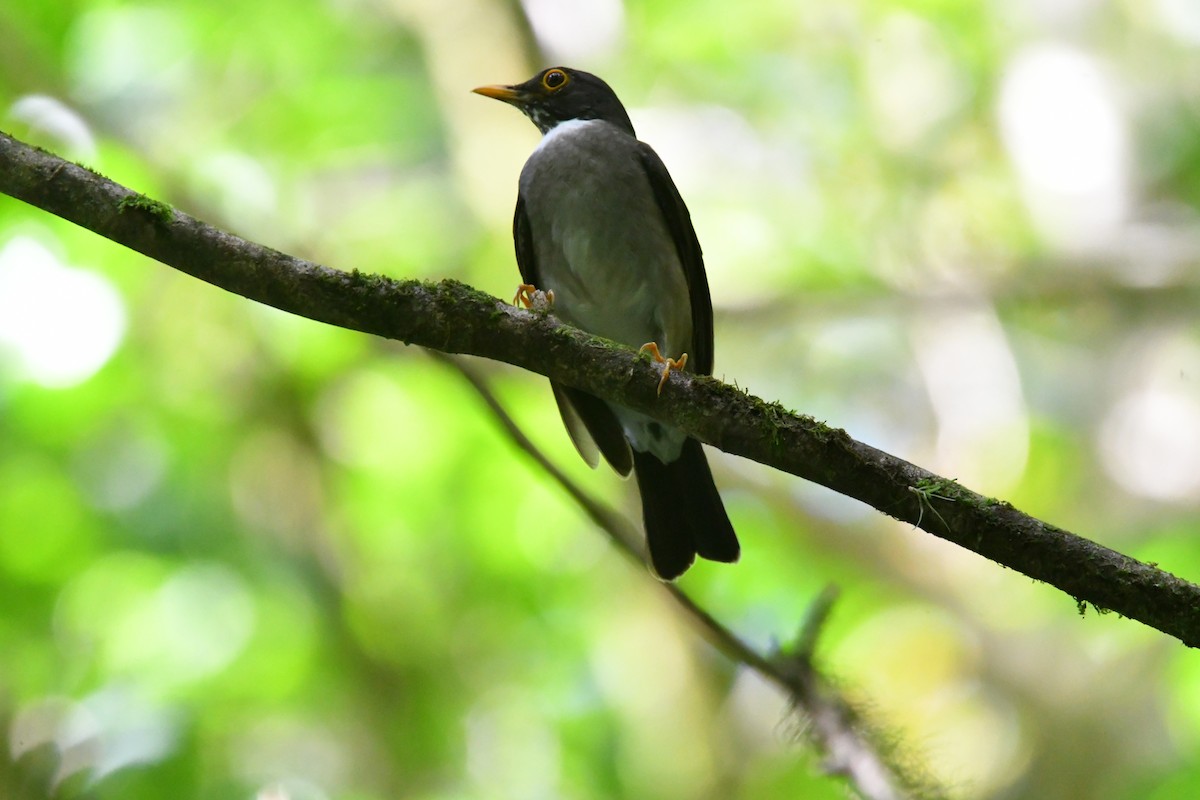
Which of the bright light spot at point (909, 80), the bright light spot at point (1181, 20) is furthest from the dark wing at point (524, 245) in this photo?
the bright light spot at point (1181, 20)

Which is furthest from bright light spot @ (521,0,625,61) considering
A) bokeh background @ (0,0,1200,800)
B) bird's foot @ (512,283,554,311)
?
bird's foot @ (512,283,554,311)

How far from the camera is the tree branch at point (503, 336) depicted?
318cm

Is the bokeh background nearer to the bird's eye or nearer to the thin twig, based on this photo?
the thin twig

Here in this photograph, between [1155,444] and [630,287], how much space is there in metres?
5.85

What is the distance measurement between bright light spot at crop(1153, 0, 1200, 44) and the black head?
7110mm

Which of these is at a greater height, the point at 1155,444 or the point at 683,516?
the point at 1155,444

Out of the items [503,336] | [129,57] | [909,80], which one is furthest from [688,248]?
[909,80]

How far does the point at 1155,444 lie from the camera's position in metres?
9.00

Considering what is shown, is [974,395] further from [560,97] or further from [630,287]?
[630,287]

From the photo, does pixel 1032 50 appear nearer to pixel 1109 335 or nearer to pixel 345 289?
pixel 1109 335

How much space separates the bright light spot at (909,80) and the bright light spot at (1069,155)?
0.70m

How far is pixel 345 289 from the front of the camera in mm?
3465

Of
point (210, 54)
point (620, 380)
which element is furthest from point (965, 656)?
point (210, 54)

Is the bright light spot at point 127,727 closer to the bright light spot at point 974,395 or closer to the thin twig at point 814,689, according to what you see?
the thin twig at point 814,689
